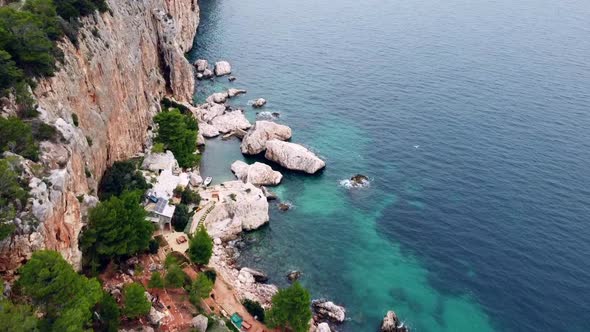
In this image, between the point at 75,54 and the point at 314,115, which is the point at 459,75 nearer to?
the point at 314,115

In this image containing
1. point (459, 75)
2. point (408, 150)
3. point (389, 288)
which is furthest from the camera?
point (459, 75)

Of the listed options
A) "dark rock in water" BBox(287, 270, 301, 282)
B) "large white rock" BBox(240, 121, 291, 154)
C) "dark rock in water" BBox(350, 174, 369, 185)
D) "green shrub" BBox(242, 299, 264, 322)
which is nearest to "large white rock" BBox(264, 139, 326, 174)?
"large white rock" BBox(240, 121, 291, 154)

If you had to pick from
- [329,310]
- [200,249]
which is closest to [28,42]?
[200,249]

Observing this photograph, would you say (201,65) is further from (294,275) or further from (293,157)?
(294,275)

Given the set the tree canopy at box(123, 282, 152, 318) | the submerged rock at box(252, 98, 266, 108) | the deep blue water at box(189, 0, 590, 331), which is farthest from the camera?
the submerged rock at box(252, 98, 266, 108)

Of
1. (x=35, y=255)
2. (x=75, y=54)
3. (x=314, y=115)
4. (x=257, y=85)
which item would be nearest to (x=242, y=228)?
(x=75, y=54)

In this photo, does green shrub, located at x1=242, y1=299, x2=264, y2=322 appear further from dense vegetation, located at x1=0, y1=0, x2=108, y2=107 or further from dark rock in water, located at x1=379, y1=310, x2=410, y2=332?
dense vegetation, located at x1=0, y1=0, x2=108, y2=107
